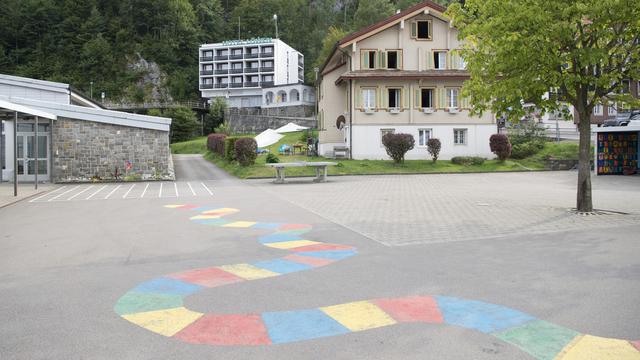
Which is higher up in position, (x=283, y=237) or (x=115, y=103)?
(x=115, y=103)

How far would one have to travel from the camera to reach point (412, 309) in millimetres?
5293

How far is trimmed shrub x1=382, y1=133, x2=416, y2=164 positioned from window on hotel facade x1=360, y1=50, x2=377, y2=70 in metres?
6.64

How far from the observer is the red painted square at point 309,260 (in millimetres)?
7590

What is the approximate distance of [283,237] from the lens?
32.5 feet

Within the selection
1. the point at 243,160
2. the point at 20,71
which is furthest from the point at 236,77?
the point at 243,160

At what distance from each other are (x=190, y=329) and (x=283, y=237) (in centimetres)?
514

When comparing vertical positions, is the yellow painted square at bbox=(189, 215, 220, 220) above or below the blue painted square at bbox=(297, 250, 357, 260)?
above

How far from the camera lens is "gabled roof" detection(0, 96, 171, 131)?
26188 mm

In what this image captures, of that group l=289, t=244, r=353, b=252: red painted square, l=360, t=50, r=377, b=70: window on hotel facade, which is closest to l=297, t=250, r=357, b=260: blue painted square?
l=289, t=244, r=353, b=252: red painted square

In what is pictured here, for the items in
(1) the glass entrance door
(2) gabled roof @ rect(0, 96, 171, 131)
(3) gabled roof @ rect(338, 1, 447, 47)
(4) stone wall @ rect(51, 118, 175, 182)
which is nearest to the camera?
(2) gabled roof @ rect(0, 96, 171, 131)

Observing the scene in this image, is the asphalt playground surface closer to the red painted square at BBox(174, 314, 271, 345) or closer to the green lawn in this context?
the red painted square at BBox(174, 314, 271, 345)

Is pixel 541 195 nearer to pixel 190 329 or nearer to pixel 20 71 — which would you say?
pixel 190 329

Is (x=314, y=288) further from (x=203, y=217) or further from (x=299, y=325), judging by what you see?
(x=203, y=217)

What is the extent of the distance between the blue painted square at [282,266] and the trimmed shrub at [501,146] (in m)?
29.5
